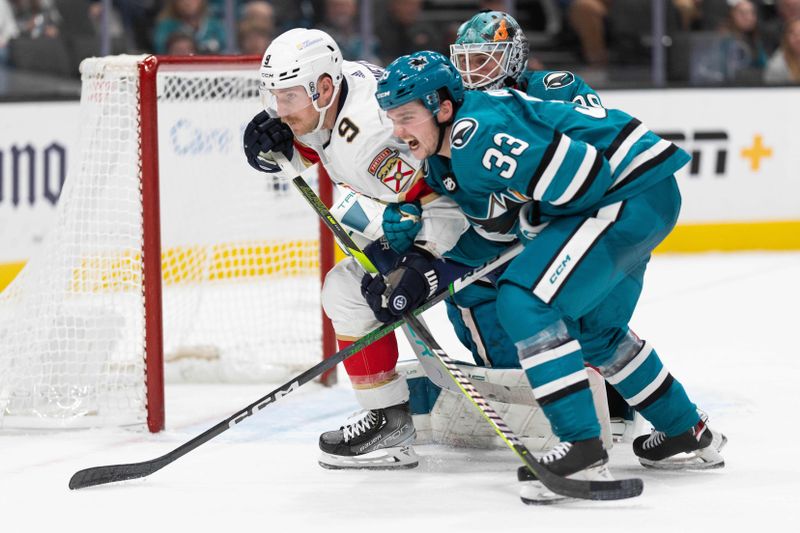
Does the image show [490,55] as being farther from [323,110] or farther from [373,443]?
[373,443]

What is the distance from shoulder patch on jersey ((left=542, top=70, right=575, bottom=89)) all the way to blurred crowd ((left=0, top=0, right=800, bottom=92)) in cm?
313

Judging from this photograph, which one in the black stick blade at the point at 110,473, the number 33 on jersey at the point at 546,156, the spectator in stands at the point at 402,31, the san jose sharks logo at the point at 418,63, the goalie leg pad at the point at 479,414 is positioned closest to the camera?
the number 33 on jersey at the point at 546,156

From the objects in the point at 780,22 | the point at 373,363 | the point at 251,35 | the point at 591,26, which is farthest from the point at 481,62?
the point at 780,22

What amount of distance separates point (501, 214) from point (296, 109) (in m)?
0.53

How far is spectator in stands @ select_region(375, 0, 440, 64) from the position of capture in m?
6.80

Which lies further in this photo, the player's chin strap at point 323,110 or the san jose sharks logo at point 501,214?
the player's chin strap at point 323,110

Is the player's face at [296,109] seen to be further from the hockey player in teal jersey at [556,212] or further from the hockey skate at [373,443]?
the hockey skate at [373,443]

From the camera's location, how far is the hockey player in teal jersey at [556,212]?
2.65 m

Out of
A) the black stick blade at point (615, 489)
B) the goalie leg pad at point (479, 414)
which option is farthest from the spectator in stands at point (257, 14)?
the black stick blade at point (615, 489)

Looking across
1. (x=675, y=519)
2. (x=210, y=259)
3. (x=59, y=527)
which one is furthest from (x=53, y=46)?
(x=675, y=519)

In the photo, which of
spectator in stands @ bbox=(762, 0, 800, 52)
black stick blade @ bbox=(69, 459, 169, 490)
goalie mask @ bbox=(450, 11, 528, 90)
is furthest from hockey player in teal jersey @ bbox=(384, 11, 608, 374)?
spectator in stands @ bbox=(762, 0, 800, 52)

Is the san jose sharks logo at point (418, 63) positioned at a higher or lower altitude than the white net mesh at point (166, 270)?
higher

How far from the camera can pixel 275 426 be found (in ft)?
11.8

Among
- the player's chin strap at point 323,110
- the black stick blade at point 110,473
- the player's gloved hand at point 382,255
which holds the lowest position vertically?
the black stick blade at point 110,473
